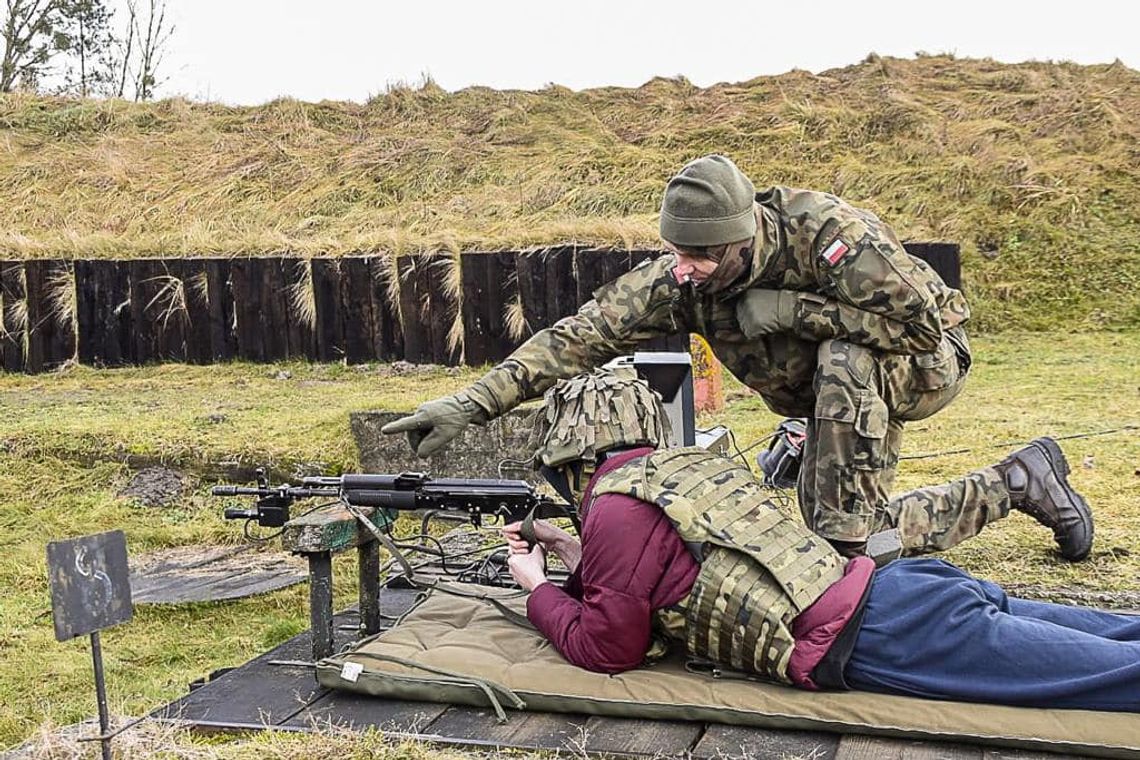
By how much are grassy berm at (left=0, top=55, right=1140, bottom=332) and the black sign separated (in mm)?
9773

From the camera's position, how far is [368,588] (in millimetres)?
4598

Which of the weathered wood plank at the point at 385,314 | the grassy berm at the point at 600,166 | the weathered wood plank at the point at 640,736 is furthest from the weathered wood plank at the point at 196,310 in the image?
the weathered wood plank at the point at 640,736

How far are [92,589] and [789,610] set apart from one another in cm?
179

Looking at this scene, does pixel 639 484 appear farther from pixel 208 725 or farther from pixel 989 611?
pixel 208 725

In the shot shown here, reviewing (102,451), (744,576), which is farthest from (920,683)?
(102,451)

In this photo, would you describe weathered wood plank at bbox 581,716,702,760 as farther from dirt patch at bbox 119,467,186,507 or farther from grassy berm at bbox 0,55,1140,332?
grassy berm at bbox 0,55,1140,332

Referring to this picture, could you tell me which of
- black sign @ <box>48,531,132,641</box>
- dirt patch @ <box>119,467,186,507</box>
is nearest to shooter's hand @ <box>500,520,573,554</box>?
black sign @ <box>48,531,132,641</box>

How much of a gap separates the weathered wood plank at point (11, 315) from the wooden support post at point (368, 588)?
10.00 m

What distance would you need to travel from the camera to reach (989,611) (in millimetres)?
3502

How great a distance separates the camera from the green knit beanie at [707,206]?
170 inches

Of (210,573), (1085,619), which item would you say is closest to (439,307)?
(210,573)

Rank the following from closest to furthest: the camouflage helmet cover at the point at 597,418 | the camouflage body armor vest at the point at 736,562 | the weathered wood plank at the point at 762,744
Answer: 1. the weathered wood plank at the point at 762,744
2. the camouflage body armor vest at the point at 736,562
3. the camouflage helmet cover at the point at 597,418

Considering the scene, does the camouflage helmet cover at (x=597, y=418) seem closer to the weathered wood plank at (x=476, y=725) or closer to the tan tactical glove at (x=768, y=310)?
the weathered wood plank at (x=476, y=725)

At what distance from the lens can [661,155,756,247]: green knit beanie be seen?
4.32 m
